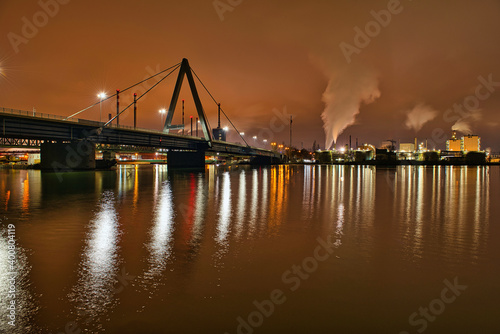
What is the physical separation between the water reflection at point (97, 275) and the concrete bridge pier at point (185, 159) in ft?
265

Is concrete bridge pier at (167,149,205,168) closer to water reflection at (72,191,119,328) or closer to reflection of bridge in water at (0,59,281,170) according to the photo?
reflection of bridge in water at (0,59,281,170)

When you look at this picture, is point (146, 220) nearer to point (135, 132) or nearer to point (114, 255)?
point (114, 255)

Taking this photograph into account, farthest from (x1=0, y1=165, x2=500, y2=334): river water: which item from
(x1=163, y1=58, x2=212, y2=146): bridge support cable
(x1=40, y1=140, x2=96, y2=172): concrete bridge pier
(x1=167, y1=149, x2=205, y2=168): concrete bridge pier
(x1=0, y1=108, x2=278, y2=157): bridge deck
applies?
(x1=167, y1=149, x2=205, y2=168): concrete bridge pier

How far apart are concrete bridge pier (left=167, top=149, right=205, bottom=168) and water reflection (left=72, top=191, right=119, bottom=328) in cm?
8067

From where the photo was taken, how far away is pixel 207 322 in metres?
5.44

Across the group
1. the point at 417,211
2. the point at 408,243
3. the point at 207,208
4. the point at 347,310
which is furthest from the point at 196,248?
the point at 417,211

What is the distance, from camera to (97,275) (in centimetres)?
734

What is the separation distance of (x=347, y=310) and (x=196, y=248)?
16.1 ft

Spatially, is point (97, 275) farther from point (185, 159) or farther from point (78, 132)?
point (185, 159)

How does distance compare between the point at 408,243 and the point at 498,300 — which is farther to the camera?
the point at 408,243

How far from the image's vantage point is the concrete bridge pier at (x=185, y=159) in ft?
302

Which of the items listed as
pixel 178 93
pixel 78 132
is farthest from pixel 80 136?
pixel 178 93

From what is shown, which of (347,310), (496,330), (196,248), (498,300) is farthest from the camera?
(196,248)

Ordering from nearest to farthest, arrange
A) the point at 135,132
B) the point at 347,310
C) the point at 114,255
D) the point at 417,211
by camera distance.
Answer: the point at 347,310, the point at 114,255, the point at 417,211, the point at 135,132
